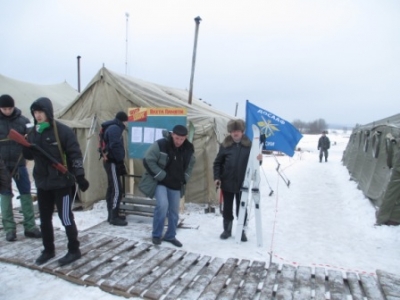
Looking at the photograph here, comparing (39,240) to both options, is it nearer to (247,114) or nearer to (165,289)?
(165,289)

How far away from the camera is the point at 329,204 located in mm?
8539

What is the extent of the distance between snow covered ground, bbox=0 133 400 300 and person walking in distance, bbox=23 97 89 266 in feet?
1.64

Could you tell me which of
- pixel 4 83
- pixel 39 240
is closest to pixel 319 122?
pixel 4 83

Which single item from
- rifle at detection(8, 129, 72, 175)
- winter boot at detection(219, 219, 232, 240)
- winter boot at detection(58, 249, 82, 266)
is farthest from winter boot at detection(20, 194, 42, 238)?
winter boot at detection(219, 219, 232, 240)

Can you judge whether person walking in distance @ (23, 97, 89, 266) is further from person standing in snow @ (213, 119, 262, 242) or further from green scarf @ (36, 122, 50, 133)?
person standing in snow @ (213, 119, 262, 242)

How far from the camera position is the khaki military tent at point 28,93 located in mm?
14273

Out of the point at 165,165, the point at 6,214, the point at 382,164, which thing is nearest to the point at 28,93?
the point at 6,214

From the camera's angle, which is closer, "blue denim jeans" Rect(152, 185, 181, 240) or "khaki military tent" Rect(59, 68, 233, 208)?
"blue denim jeans" Rect(152, 185, 181, 240)

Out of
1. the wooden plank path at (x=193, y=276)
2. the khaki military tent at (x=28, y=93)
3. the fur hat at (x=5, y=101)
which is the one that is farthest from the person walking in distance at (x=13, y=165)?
the khaki military tent at (x=28, y=93)

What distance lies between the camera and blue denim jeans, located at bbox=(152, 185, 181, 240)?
15.3ft

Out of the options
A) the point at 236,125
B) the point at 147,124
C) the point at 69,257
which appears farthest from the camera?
the point at 147,124

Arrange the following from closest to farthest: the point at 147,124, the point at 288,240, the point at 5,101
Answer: the point at 5,101, the point at 288,240, the point at 147,124

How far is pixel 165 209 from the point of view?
15.4 ft

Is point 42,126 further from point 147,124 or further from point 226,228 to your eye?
point 226,228
